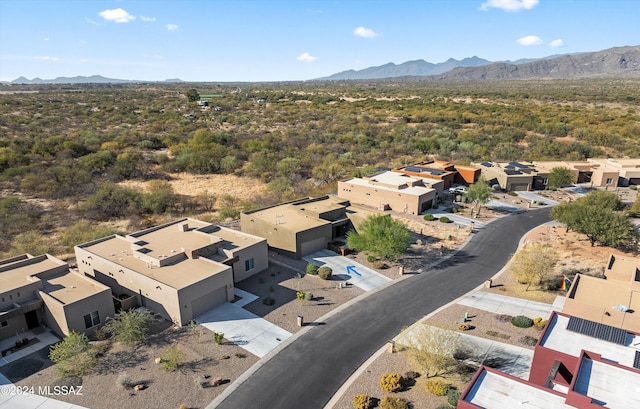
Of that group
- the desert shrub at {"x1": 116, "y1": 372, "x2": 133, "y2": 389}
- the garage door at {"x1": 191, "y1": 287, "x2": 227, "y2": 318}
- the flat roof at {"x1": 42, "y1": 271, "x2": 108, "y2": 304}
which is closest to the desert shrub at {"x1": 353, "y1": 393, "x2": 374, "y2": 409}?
the desert shrub at {"x1": 116, "y1": 372, "x2": 133, "y2": 389}

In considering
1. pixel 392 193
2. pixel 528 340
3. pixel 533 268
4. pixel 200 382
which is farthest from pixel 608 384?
pixel 392 193

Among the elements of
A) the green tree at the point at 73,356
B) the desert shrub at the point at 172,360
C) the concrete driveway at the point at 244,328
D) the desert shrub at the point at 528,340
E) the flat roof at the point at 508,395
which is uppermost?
the flat roof at the point at 508,395

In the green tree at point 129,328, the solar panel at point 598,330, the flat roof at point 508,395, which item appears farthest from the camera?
the green tree at point 129,328

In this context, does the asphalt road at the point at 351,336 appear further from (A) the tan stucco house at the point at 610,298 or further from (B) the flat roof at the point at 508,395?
(A) the tan stucco house at the point at 610,298

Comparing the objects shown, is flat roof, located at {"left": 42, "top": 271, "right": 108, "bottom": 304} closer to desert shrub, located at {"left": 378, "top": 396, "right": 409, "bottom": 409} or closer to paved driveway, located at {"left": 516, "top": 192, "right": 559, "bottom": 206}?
desert shrub, located at {"left": 378, "top": 396, "right": 409, "bottom": 409}

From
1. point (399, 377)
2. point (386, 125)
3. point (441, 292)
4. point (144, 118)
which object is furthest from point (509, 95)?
point (399, 377)

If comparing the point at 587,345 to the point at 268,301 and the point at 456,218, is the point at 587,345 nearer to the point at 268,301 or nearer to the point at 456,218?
the point at 268,301

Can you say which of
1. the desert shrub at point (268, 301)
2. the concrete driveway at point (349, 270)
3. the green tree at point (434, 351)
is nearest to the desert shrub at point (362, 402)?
the green tree at point (434, 351)
